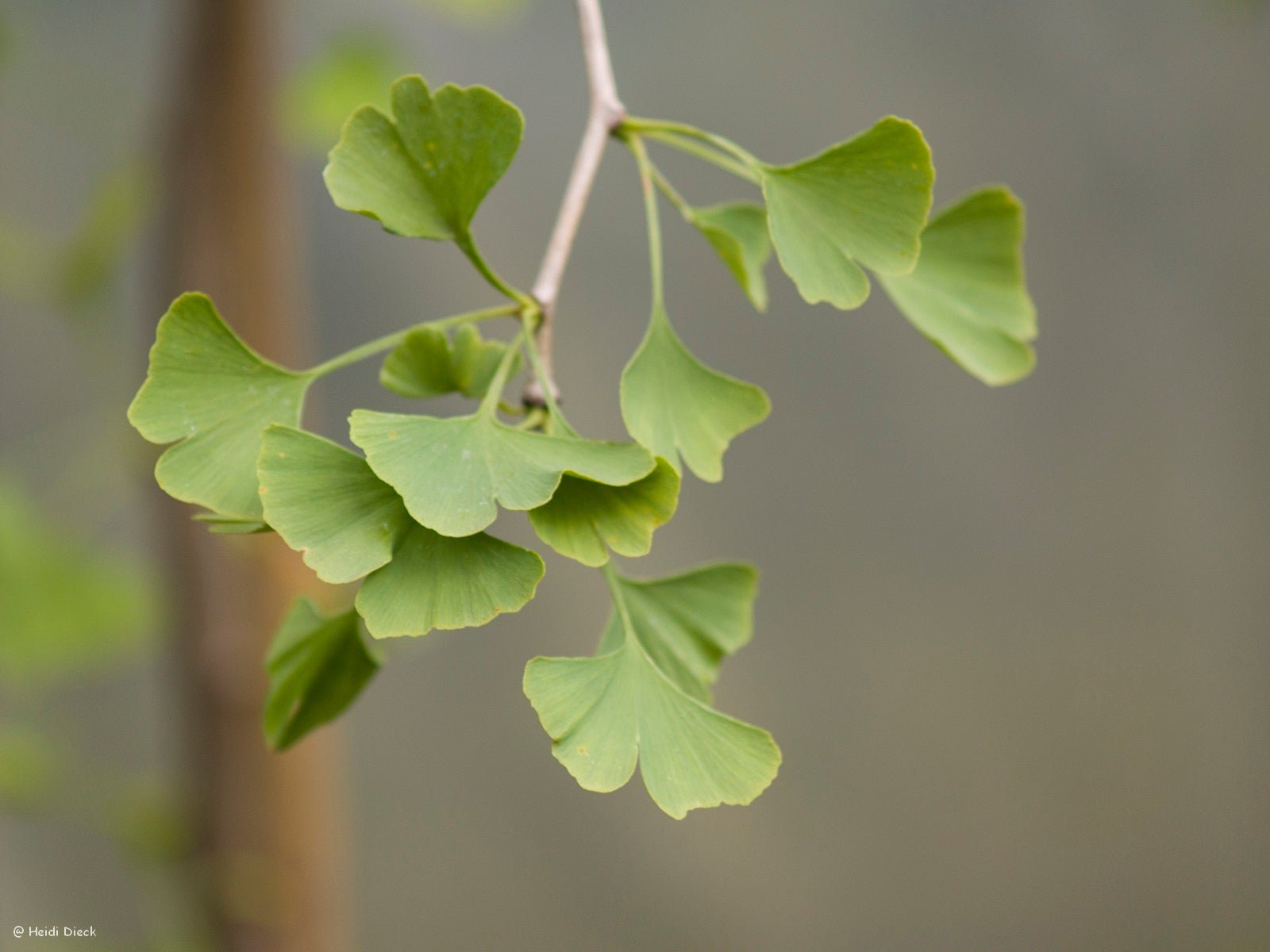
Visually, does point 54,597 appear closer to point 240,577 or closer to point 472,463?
point 240,577

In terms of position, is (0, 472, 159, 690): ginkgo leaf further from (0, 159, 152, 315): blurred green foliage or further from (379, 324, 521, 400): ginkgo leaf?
(379, 324, 521, 400): ginkgo leaf

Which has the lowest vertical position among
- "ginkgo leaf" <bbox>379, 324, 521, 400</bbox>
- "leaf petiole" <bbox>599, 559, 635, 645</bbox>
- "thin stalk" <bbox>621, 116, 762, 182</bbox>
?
"leaf petiole" <bbox>599, 559, 635, 645</bbox>

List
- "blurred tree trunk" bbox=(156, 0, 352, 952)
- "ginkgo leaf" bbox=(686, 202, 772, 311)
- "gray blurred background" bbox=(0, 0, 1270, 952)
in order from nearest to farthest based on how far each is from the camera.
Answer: "ginkgo leaf" bbox=(686, 202, 772, 311) → "blurred tree trunk" bbox=(156, 0, 352, 952) → "gray blurred background" bbox=(0, 0, 1270, 952)

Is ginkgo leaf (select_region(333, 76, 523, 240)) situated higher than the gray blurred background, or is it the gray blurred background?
ginkgo leaf (select_region(333, 76, 523, 240))

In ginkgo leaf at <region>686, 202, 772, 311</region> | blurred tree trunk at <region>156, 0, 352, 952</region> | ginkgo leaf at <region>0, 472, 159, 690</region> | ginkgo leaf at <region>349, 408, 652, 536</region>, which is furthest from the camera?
ginkgo leaf at <region>0, 472, 159, 690</region>

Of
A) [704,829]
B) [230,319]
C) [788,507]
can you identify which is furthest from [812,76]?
[704,829]

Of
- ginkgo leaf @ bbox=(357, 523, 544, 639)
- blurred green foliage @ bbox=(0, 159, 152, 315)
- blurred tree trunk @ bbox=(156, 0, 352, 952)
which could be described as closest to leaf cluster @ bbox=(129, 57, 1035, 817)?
ginkgo leaf @ bbox=(357, 523, 544, 639)
